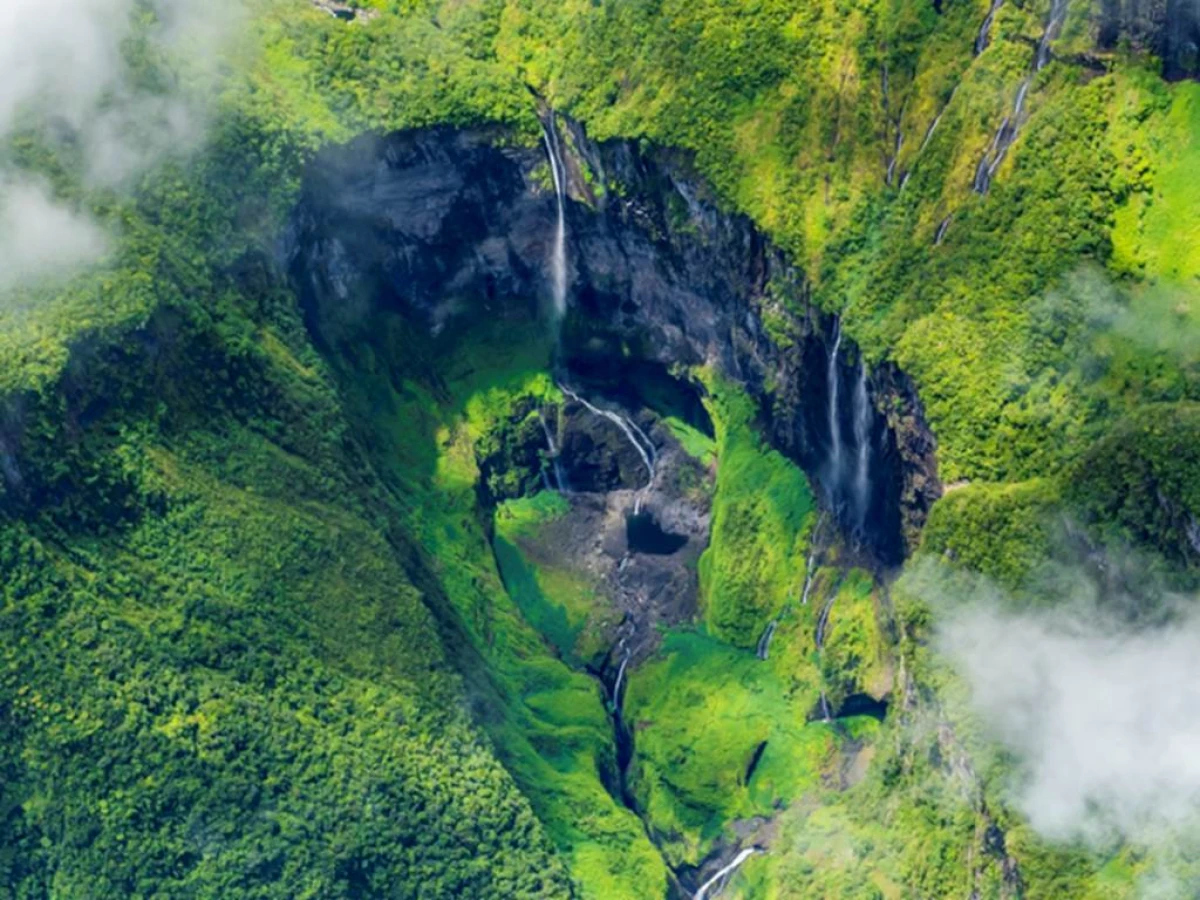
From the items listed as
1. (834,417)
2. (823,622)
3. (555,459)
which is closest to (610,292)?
(555,459)

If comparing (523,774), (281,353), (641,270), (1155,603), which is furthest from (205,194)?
(1155,603)

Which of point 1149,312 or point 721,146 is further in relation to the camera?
point 721,146

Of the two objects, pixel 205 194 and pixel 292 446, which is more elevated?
pixel 205 194

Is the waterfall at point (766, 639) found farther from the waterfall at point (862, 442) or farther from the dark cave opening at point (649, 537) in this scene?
the dark cave opening at point (649, 537)

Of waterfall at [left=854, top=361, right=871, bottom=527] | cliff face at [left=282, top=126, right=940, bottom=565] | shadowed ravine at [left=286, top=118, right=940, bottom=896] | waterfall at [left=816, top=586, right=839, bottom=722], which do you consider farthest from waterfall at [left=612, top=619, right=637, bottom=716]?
waterfall at [left=854, top=361, right=871, bottom=527]

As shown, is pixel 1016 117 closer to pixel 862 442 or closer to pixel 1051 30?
pixel 1051 30

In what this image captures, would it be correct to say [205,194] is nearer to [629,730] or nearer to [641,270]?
[641,270]

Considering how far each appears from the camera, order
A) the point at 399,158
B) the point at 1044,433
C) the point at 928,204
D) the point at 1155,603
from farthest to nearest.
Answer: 1. the point at 399,158
2. the point at 928,204
3. the point at 1044,433
4. the point at 1155,603
